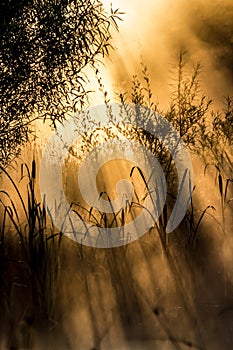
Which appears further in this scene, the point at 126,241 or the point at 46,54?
the point at 46,54

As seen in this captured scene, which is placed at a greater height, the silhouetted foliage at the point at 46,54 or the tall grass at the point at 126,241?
the silhouetted foliage at the point at 46,54

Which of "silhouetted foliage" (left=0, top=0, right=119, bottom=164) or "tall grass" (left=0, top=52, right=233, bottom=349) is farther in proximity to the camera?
"silhouetted foliage" (left=0, top=0, right=119, bottom=164)

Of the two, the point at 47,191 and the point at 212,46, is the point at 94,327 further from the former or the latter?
the point at 212,46

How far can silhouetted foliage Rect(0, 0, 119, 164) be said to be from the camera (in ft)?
18.5

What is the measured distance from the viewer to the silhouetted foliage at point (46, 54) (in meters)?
5.62

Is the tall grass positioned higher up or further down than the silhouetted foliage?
further down

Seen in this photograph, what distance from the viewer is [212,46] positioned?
8461 mm

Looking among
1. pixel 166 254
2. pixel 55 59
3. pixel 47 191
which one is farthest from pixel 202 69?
pixel 166 254

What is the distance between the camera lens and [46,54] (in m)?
5.71

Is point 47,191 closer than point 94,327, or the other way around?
point 94,327

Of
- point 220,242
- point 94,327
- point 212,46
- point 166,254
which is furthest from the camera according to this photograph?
point 212,46

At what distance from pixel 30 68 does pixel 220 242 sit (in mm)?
2603

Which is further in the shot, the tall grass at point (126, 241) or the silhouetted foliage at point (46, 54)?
the silhouetted foliage at point (46, 54)

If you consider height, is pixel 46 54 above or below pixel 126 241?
above
